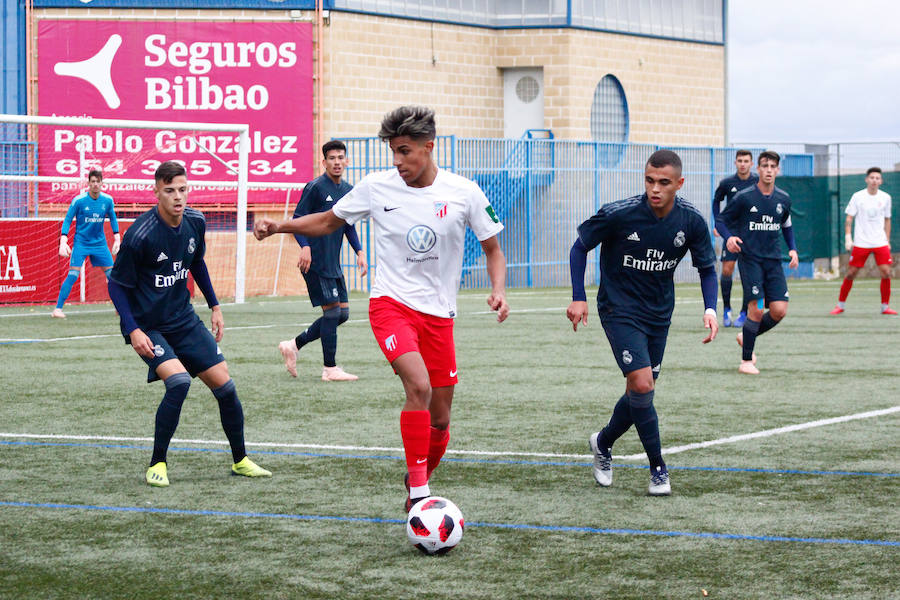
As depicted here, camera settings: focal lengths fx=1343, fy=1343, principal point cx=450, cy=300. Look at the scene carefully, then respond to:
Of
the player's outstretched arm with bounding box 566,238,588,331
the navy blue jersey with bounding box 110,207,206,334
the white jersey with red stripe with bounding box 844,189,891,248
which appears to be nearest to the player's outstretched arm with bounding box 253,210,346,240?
the navy blue jersey with bounding box 110,207,206,334

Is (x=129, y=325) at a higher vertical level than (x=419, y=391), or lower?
higher

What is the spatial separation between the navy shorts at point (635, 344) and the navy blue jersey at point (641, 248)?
0.17 ft

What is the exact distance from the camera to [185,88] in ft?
95.9

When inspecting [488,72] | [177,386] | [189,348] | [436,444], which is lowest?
[436,444]

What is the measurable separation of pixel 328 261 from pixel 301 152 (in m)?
17.6

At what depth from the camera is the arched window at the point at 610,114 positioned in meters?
33.6

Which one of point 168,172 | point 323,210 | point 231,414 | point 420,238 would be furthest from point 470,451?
point 323,210

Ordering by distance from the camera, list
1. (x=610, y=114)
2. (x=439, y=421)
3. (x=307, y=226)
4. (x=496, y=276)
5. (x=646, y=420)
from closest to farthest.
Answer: (x=439, y=421) → (x=496, y=276) → (x=307, y=226) → (x=646, y=420) → (x=610, y=114)

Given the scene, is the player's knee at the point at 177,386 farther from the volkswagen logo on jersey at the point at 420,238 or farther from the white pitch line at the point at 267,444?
the volkswagen logo on jersey at the point at 420,238

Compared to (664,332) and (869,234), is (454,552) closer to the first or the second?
(664,332)

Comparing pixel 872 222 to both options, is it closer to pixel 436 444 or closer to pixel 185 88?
pixel 185 88

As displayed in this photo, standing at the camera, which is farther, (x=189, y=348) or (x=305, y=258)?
(x=305, y=258)

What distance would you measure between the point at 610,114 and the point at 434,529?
29.4 metres

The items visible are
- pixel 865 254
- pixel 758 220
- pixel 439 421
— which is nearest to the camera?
pixel 439 421
